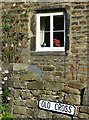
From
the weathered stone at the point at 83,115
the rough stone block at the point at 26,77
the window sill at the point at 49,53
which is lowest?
the weathered stone at the point at 83,115

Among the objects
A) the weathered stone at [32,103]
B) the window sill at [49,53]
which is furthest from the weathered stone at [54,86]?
the window sill at [49,53]

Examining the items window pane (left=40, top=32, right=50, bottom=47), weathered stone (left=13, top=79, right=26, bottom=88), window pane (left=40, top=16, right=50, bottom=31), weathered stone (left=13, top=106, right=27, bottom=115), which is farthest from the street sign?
window pane (left=40, top=16, right=50, bottom=31)

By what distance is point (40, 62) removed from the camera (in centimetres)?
959

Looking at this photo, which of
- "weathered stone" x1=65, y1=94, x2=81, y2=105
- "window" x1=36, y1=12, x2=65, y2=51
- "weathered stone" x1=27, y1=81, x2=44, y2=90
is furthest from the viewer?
"window" x1=36, y1=12, x2=65, y2=51

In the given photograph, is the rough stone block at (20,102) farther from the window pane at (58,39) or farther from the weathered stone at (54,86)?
the window pane at (58,39)

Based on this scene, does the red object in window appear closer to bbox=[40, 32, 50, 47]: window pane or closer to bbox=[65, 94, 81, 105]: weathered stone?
bbox=[40, 32, 50, 47]: window pane

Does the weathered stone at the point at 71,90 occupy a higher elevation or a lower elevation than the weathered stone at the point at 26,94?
higher

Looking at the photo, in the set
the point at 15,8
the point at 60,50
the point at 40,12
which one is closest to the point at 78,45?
the point at 60,50

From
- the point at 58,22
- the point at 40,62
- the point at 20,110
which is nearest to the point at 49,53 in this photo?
the point at 40,62

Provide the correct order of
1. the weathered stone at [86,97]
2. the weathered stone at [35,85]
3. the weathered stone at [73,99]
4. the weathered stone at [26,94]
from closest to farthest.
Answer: the weathered stone at [86,97] < the weathered stone at [73,99] < the weathered stone at [35,85] < the weathered stone at [26,94]

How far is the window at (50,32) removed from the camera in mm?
9625

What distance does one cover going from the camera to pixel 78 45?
9.19 meters

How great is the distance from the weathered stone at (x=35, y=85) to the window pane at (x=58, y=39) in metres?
2.67

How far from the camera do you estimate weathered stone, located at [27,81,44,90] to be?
23.3 feet
